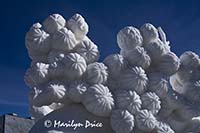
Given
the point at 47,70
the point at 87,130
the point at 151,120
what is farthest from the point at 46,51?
the point at 151,120

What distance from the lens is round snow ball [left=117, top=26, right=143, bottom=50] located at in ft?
21.1

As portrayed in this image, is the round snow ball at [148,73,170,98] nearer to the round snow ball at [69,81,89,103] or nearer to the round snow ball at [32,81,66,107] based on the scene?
the round snow ball at [69,81,89,103]

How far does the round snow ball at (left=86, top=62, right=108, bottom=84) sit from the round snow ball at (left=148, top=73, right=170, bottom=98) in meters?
0.74

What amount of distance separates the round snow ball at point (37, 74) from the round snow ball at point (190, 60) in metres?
2.33

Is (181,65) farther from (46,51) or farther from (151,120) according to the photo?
(46,51)

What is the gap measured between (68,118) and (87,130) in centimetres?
33

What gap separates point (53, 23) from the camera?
641 cm

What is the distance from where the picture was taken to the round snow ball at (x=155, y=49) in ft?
21.4

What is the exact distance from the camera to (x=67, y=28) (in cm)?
648

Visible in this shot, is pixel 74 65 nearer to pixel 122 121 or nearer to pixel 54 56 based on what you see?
pixel 54 56

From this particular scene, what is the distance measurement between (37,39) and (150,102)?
1.97 m

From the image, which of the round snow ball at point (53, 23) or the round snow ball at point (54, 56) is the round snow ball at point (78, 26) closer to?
the round snow ball at point (53, 23)

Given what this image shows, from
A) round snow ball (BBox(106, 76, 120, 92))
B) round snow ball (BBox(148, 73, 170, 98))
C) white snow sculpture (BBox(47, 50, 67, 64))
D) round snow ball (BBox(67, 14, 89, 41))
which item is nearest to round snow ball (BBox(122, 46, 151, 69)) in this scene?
round snow ball (BBox(148, 73, 170, 98))

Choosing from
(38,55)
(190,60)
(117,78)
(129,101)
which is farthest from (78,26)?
(190,60)
